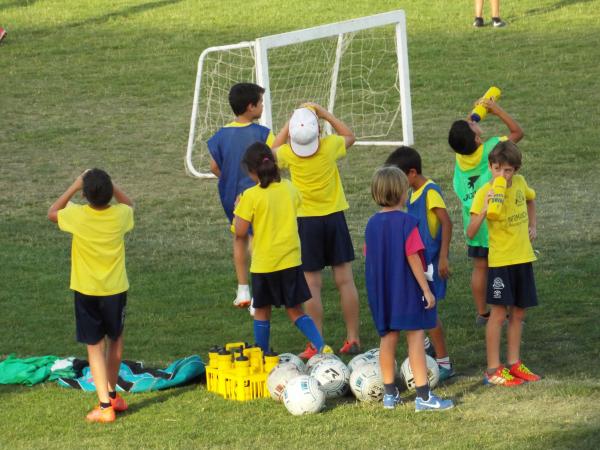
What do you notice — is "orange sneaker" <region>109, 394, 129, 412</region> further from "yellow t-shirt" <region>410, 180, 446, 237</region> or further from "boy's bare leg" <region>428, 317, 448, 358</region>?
"yellow t-shirt" <region>410, 180, 446, 237</region>

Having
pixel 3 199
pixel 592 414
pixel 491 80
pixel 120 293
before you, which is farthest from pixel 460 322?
pixel 491 80

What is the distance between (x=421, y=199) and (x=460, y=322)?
174 centimetres

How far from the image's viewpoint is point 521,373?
760 centimetres

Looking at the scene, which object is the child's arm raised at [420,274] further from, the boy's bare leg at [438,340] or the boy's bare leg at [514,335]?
the boy's bare leg at [514,335]

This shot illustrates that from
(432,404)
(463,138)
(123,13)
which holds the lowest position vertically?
(432,404)

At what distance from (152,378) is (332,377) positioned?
122 centimetres

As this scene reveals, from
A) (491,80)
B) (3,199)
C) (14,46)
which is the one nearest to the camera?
(3,199)

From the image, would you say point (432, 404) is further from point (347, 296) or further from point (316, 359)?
point (347, 296)

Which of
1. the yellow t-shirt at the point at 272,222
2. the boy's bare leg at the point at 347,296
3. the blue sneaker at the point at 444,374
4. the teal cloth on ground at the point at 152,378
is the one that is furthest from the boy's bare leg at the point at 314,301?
the blue sneaker at the point at 444,374

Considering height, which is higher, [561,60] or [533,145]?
[561,60]

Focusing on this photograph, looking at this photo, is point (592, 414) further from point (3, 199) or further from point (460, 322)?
point (3, 199)

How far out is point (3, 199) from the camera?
568 inches

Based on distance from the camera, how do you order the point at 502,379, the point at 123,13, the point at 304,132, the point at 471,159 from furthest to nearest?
the point at 123,13 < the point at 471,159 < the point at 304,132 < the point at 502,379

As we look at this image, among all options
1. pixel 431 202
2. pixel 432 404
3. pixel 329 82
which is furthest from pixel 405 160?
pixel 329 82
